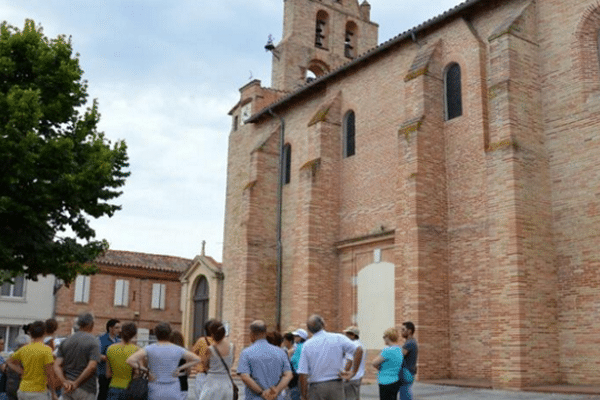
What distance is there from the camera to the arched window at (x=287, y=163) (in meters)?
25.6

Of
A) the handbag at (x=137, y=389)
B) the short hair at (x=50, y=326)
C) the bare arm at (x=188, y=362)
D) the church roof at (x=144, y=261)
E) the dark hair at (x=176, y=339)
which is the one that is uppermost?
the church roof at (x=144, y=261)

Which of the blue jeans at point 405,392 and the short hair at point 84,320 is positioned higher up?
the short hair at point 84,320

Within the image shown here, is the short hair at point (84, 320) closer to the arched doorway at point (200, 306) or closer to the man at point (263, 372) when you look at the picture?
the man at point (263, 372)

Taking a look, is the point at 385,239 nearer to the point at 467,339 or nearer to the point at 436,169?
the point at 436,169

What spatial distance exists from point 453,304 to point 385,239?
3359mm

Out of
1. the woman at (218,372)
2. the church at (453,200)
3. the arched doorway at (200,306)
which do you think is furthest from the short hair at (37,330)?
the arched doorway at (200,306)

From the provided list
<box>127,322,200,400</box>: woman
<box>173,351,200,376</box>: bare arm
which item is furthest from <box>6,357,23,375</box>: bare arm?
<box>173,351,200,376</box>: bare arm

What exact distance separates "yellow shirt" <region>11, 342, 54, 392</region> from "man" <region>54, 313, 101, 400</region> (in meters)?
0.26

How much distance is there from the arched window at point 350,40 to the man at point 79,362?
85.3 feet

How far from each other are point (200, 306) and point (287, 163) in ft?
28.1

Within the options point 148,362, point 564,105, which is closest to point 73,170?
point 148,362

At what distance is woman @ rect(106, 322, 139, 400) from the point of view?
7.45m

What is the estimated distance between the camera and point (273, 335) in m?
8.70

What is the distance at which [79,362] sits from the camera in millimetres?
7547
